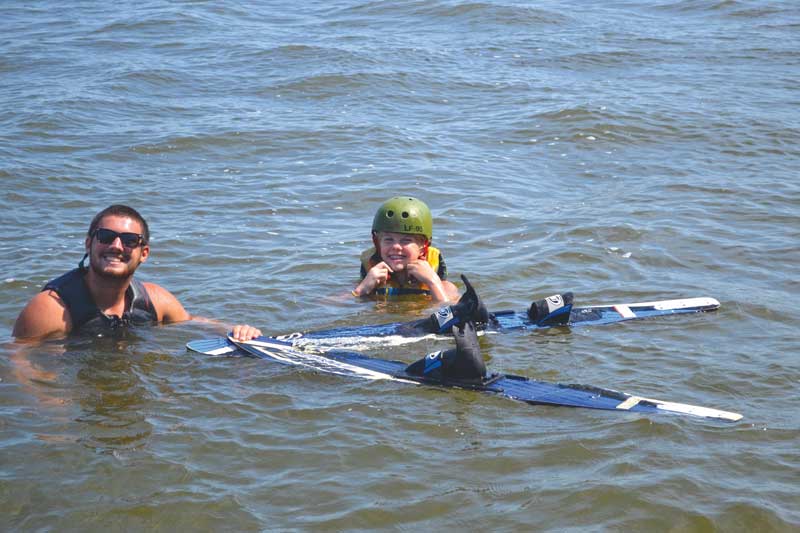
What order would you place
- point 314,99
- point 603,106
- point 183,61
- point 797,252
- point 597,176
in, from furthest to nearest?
point 183,61 < point 314,99 < point 603,106 < point 597,176 < point 797,252

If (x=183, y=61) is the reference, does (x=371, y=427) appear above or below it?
below

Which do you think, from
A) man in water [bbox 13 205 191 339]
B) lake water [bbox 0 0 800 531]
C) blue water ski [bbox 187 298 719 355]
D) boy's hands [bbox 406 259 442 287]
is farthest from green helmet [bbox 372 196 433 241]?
man in water [bbox 13 205 191 339]

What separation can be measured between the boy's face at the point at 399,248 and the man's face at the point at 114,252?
2519 millimetres

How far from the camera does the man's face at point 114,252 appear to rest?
287 inches

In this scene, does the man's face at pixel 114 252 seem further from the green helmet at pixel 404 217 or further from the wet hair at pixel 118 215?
the green helmet at pixel 404 217

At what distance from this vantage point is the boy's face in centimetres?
911

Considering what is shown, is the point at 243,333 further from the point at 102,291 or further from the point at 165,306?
the point at 102,291

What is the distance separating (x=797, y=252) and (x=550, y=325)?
131 inches

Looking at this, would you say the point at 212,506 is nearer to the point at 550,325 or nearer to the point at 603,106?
the point at 550,325

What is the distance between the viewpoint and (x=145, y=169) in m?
13.4

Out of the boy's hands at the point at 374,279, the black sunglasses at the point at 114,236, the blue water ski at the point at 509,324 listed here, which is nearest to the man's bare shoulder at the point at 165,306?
the blue water ski at the point at 509,324

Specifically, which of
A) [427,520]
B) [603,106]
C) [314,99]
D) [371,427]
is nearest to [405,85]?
[314,99]

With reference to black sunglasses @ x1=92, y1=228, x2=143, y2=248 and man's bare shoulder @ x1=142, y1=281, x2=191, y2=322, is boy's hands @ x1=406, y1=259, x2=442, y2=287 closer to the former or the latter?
man's bare shoulder @ x1=142, y1=281, x2=191, y2=322

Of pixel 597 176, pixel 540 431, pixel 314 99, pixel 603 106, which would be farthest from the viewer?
pixel 314 99
